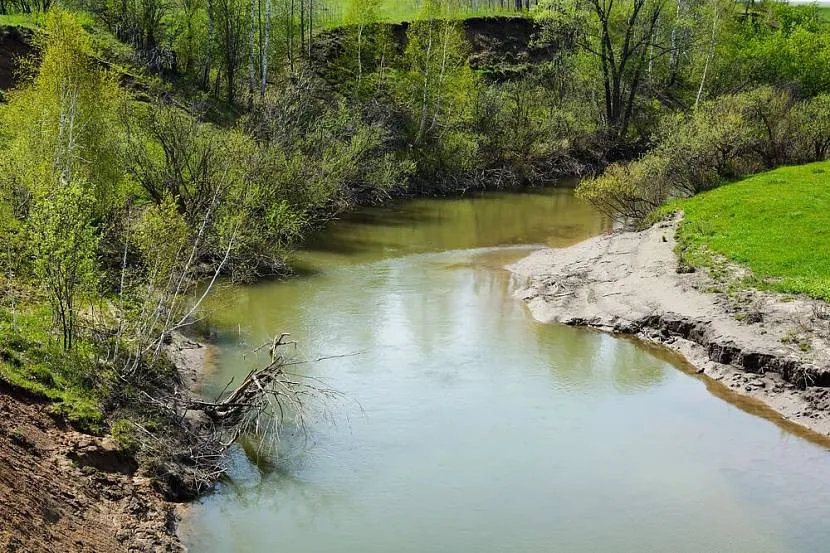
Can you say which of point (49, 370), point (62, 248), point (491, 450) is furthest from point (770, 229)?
point (49, 370)

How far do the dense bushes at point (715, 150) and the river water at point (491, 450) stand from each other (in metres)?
11.5

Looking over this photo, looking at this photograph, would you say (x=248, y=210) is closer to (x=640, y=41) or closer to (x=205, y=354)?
(x=205, y=354)

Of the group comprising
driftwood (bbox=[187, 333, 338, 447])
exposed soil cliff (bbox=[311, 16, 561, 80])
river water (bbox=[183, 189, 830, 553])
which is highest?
exposed soil cliff (bbox=[311, 16, 561, 80])

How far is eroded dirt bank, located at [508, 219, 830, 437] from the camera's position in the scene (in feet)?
58.7

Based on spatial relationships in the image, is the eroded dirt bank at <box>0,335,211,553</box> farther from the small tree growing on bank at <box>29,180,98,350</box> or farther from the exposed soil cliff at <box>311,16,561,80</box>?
the exposed soil cliff at <box>311,16,561,80</box>

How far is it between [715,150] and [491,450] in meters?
25.7

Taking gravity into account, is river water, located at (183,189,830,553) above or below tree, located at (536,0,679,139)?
below

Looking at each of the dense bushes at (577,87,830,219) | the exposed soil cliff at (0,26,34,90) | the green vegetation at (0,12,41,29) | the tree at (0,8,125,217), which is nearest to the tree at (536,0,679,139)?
the dense bushes at (577,87,830,219)

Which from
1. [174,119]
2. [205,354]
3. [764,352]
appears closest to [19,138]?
[174,119]

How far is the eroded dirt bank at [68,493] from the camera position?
1001 centimetres

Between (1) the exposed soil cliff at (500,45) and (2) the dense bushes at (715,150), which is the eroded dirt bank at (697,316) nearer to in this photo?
(2) the dense bushes at (715,150)

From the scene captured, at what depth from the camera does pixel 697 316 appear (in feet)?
70.8

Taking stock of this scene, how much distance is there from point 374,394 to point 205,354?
5.22 meters

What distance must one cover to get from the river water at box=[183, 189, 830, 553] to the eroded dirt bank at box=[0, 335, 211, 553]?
939 mm
